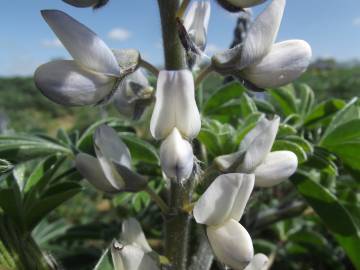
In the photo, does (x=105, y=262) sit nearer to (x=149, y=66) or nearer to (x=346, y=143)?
(x=149, y=66)

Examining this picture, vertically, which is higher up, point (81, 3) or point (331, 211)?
point (81, 3)

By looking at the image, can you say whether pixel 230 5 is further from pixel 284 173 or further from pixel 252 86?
pixel 284 173

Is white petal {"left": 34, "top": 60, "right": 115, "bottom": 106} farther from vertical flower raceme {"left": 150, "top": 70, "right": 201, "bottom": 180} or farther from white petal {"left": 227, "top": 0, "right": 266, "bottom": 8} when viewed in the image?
white petal {"left": 227, "top": 0, "right": 266, "bottom": 8}

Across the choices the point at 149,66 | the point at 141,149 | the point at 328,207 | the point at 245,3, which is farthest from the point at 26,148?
the point at 328,207

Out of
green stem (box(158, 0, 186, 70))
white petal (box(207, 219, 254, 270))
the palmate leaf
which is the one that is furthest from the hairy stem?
the palmate leaf

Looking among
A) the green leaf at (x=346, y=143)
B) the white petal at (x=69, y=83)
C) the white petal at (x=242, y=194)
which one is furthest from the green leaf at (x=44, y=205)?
the green leaf at (x=346, y=143)

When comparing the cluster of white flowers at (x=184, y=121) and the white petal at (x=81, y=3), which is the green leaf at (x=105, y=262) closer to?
the cluster of white flowers at (x=184, y=121)

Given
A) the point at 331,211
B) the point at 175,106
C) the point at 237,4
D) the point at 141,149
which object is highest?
the point at 237,4
